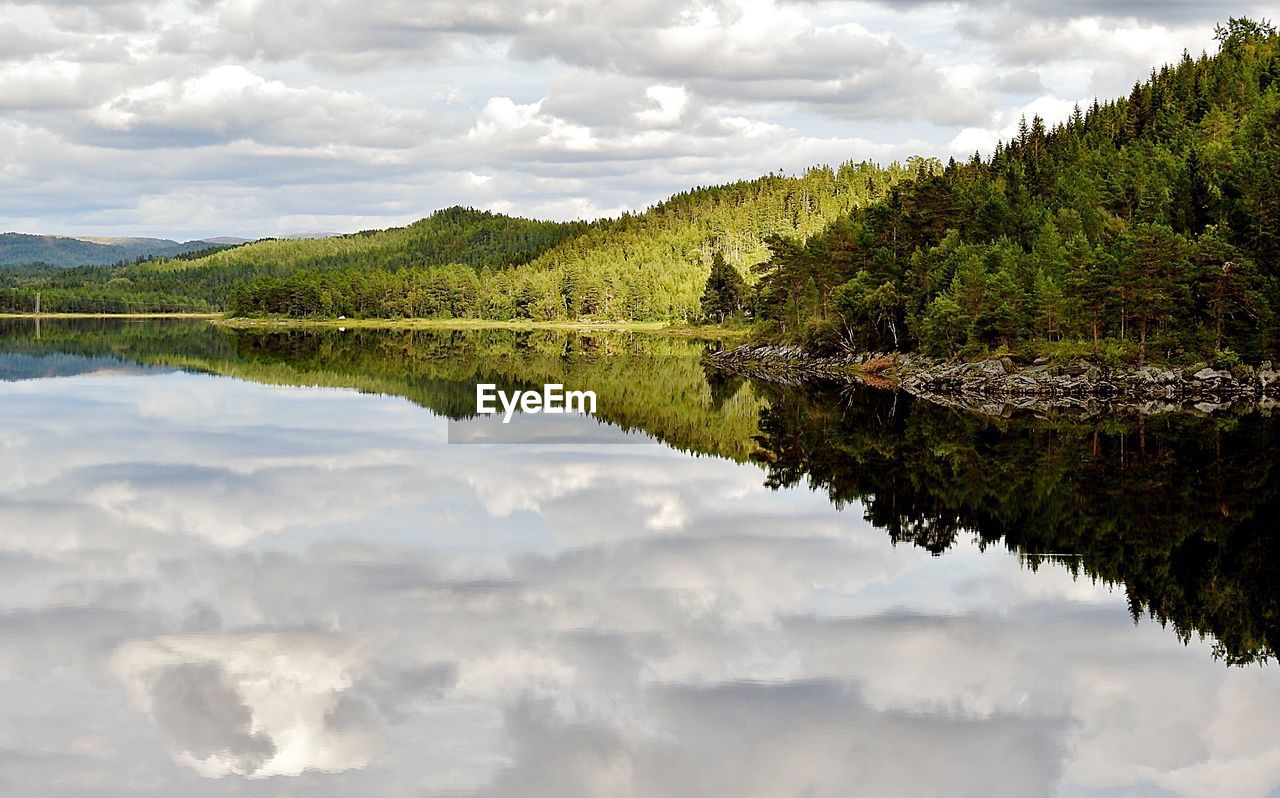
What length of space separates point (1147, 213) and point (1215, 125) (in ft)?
111

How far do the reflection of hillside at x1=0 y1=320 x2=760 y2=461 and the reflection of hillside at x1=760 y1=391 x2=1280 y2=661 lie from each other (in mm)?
4838

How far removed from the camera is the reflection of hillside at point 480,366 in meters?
60.8

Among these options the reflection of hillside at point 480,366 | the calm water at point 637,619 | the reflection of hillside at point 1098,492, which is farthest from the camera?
the reflection of hillside at point 480,366

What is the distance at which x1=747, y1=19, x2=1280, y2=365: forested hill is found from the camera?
70.7m

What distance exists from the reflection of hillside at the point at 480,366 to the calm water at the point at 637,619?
41.9 ft

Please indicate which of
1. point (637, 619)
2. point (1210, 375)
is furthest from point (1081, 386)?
point (637, 619)

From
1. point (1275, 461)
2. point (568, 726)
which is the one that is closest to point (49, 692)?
point (568, 726)

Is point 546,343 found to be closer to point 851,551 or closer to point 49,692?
point 851,551

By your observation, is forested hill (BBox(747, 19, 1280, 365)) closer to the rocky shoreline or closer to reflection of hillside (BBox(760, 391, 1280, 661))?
the rocky shoreline

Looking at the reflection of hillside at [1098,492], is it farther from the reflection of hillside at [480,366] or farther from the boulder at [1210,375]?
the boulder at [1210,375]

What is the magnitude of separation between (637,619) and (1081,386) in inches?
2135

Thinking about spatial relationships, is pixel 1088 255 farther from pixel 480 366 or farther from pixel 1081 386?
pixel 480 366

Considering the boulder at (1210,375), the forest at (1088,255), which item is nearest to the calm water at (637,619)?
the boulder at (1210,375)

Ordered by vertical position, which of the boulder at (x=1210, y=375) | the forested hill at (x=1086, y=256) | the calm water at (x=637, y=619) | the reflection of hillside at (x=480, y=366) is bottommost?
the calm water at (x=637, y=619)
